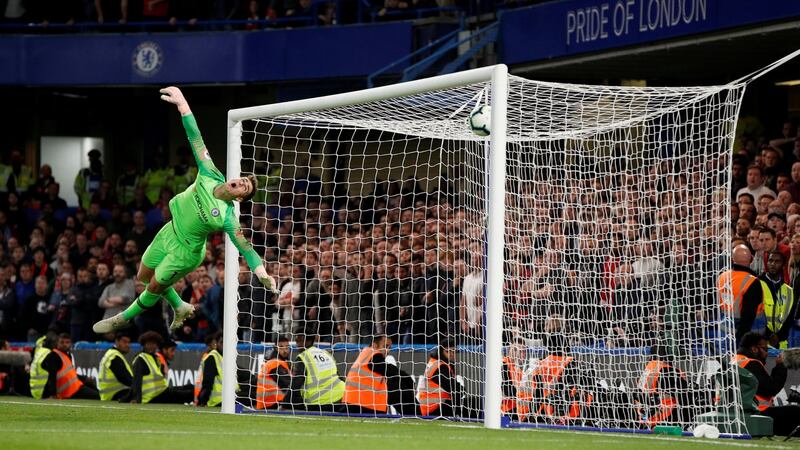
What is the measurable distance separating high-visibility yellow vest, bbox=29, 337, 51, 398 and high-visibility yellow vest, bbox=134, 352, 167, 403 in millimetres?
1666

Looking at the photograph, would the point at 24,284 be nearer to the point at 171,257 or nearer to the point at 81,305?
the point at 81,305

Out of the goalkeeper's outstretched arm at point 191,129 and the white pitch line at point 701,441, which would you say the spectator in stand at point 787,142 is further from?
the goalkeeper's outstretched arm at point 191,129

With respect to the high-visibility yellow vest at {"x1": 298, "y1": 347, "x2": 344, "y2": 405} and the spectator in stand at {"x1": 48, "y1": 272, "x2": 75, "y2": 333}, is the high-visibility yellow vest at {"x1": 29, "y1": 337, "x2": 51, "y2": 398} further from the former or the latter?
the high-visibility yellow vest at {"x1": 298, "y1": 347, "x2": 344, "y2": 405}

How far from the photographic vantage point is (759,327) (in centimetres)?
1308

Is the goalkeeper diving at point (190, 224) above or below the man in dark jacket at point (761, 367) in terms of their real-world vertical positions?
above

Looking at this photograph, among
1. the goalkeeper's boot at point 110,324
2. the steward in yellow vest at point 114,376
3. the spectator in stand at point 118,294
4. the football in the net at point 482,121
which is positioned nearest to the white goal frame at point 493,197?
the football in the net at point 482,121

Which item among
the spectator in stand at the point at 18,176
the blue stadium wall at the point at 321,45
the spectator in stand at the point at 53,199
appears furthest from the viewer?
the spectator in stand at the point at 18,176

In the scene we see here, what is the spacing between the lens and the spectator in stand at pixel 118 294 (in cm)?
1875

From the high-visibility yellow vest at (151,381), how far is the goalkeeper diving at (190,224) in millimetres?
5113

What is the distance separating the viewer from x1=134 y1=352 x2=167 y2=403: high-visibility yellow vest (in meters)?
16.6

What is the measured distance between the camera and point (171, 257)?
37.2 feet

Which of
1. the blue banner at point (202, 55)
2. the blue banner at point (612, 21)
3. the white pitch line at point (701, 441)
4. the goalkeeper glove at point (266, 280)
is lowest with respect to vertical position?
the white pitch line at point (701, 441)

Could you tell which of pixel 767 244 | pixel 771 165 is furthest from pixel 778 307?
pixel 771 165

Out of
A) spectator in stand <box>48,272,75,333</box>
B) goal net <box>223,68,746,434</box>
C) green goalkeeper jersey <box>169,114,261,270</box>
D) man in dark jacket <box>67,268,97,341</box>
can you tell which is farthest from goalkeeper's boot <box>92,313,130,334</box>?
spectator in stand <box>48,272,75,333</box>
